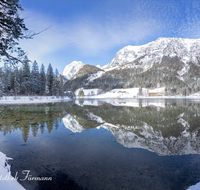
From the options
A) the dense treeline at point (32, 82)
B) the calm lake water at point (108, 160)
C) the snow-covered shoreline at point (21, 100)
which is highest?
the dense treeline at point (32, 82)

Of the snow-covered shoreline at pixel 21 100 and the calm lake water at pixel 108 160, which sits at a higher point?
the snow-covered shoreline at pixel 21 100

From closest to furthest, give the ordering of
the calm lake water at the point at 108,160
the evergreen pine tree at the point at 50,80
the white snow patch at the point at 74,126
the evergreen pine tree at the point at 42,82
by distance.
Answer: the calm lake water at the point at 108,160 < the white snow patch at the point at 74,126 < the evergreen pine tree at the point at 42,82 < the evergreen pine tree at the point at 50,80

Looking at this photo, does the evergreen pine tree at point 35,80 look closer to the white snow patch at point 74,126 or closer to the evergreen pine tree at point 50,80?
the evergreen pine tree at point 50,80

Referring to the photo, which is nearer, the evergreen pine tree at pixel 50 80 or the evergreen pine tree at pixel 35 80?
the evergreen pine tree at pixel 35 80

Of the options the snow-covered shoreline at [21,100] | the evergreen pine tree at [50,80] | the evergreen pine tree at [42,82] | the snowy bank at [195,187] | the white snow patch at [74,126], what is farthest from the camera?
the evergreen pine tree at [50,80]

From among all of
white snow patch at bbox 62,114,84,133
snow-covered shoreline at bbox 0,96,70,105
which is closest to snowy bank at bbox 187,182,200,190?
white snow patch at bbox 62,114,84,133

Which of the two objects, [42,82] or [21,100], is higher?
[42,82]

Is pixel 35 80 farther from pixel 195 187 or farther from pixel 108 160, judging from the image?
pixel 195 187

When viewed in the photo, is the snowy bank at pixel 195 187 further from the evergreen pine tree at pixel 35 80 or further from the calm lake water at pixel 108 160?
the evergreen pine tree at pixel 35 80

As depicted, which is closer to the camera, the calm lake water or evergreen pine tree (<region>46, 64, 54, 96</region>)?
the calm lake water

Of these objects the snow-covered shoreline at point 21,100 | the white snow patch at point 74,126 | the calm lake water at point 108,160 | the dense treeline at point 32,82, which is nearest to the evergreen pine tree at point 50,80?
the dense treeline at point 32,82

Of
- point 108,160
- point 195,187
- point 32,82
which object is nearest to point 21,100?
point 32,82

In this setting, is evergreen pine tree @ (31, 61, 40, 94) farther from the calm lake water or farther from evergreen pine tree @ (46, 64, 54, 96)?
the calm lake water

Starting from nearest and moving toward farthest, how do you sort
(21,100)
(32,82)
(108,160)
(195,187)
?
1. (195,187)
2. (108,160)
3. (21,100)
4. (32,82)
